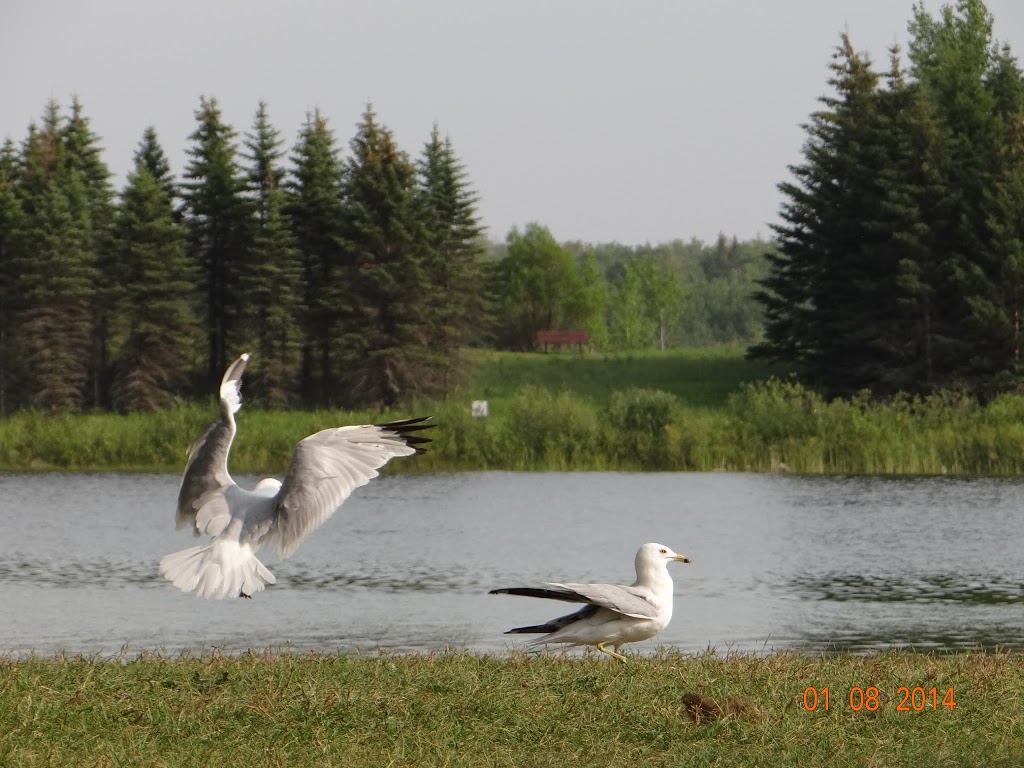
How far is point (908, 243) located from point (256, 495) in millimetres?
53869

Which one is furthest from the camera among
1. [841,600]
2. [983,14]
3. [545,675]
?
[983,14]

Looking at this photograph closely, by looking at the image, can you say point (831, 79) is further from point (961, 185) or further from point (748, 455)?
point (748, 455)

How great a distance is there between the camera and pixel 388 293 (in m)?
72.4

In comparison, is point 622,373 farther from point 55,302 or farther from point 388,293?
point 55,302

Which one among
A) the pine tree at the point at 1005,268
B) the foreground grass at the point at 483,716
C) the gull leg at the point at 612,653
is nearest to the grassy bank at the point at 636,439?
the pine tree at the point at 1005,268

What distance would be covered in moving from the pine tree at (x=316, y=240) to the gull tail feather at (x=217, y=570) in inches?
2495

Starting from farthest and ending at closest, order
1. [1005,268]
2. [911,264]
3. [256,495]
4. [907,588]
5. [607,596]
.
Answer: [911,264] < [1005,268] < [907,588] < [256,495] < [607,596]

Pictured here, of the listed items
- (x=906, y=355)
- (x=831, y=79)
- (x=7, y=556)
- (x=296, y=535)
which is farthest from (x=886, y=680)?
(x=831, y=79)

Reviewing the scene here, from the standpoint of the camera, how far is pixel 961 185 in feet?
209

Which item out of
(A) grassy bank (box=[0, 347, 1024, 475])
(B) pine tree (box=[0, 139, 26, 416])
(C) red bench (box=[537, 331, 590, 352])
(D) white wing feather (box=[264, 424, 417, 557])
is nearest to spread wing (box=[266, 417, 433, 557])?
(D) white wing feather (box=[264, 424, 417, 557])

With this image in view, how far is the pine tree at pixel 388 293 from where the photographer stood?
71.4 m

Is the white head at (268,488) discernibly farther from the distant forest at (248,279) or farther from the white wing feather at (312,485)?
the distant forest at (248,279)

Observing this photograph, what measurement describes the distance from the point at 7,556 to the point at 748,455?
20.8 metres

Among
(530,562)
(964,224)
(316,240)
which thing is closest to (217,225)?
(316,240)
